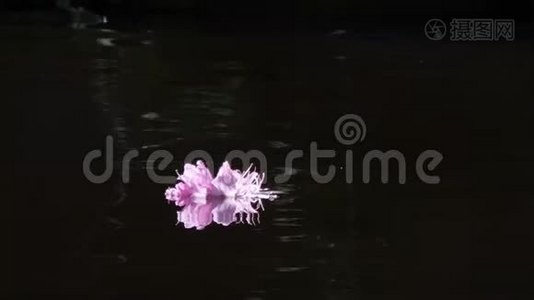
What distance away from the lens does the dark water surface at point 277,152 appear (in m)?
1.32

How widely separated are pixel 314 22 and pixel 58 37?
0.46 metres

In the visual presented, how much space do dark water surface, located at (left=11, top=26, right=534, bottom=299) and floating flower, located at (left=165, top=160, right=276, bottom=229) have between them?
0.02 m

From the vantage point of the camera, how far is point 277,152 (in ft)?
4.37

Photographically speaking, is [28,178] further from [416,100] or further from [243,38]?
[416,100]

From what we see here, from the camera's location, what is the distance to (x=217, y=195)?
4.37ft

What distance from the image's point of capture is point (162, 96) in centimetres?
132

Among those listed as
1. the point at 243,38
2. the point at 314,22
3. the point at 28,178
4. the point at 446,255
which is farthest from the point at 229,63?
the point at 446,255

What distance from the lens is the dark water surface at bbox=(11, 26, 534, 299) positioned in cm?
132

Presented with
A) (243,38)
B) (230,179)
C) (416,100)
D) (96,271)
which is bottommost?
(96,271)

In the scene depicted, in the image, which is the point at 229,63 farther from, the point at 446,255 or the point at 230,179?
the point at 446,255

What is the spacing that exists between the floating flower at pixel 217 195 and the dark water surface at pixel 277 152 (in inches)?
0.9

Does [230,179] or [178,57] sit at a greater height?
[178,57]

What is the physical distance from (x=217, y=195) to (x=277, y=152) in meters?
0.13

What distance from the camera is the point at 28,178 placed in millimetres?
1329
